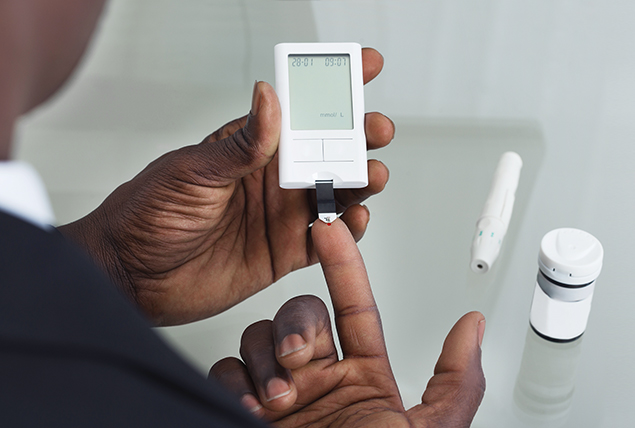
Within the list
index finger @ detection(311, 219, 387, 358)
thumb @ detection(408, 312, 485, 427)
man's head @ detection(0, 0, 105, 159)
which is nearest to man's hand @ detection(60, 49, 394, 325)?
index finger @ detection(311, 219, 387, 358)

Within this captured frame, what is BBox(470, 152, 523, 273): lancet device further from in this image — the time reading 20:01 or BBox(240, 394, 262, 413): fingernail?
BBox(240, 394, 262, 413): fingernail

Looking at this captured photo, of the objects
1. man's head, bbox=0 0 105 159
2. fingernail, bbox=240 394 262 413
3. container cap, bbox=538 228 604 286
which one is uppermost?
man's head, bbox=0 0 105 159

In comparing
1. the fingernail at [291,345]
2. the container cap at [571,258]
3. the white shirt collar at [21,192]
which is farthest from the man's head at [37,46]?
the container cap at [571,258]

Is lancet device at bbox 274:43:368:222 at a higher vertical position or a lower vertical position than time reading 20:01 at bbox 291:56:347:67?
lower

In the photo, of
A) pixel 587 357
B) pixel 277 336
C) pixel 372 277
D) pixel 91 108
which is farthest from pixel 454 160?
pixel 91 108

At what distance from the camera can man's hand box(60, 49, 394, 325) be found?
2.40 feet

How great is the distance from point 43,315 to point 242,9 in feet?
4.11

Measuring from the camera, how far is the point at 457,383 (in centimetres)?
59

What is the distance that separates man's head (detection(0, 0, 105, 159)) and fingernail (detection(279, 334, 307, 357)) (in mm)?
335

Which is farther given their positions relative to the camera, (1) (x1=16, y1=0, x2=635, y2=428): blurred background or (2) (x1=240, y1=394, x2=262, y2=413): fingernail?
(1) (x1=16, y1=0, x2=635, y2=428): blurred background

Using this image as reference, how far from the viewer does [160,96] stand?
1.23 m

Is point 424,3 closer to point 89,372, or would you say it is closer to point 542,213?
point 542,213

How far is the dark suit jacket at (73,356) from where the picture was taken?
23cm

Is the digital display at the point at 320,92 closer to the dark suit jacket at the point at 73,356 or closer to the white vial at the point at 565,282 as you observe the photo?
the white vial at the point at 565,282
